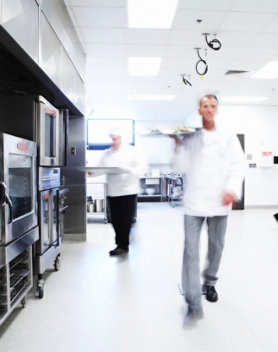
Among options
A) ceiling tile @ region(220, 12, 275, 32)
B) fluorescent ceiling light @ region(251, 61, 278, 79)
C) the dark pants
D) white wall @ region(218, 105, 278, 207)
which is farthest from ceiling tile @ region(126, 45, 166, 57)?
white wall @ region(218, 105, 278, 207)

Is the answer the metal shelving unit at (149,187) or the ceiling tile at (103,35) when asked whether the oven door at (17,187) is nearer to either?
the ceiling tile at (103,35)

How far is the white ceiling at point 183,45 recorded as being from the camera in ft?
9.59

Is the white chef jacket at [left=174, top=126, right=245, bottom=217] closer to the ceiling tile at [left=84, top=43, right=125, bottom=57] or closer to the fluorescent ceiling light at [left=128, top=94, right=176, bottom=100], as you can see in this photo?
the ceiling tile at [left=84, top=43, right=125, bottom=57]

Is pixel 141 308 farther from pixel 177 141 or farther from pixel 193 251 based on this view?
pixel 177 141

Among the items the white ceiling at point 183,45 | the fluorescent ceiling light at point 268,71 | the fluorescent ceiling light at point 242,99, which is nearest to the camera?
the white ceiling at point 183,45

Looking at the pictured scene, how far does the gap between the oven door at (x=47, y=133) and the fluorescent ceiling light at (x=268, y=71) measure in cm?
358

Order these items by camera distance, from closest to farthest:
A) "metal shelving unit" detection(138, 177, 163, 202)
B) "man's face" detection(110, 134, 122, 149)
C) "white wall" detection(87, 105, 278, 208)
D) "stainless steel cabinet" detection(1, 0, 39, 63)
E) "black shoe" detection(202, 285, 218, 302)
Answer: "stainless steel cabinet" detection(1, 0, 39, 63)
"black shoe" detection(202, 285, 218, 302)
"man's face" detection(110, 134, 122, 149)
"white wall" detection(87, 105, 278, 208)
"metal shelving unit" detection(138, 177, 163, 202)

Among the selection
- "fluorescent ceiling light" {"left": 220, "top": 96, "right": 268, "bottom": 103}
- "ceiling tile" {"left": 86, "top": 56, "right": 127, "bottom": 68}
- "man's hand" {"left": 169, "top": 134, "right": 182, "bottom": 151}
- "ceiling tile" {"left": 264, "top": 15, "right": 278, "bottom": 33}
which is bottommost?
"man's hand" {"left": 169, "top": 134, "right": 182, "bottom": 151}

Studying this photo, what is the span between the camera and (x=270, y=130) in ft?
23.9

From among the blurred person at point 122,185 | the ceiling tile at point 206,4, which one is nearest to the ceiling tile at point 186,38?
the ceiling tile at point 206,4

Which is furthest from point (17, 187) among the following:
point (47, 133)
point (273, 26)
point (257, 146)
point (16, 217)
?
point (257, 146)

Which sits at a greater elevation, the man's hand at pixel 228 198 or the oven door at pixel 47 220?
the man's hand at pixel 228 198

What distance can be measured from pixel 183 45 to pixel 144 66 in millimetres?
922

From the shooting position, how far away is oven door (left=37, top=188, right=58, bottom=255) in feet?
7.31
